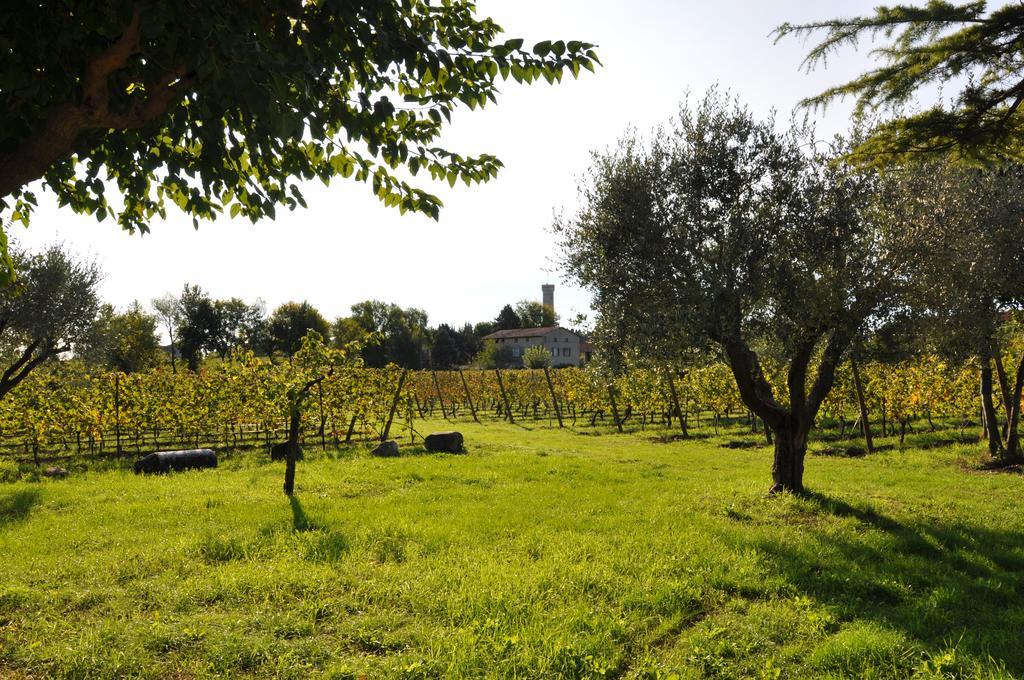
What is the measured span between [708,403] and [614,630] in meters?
23.5

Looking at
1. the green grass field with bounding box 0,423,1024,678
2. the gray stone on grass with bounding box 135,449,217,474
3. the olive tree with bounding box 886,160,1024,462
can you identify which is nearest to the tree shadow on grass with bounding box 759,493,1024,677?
the green grass field with bounding box 0,423,1024,678

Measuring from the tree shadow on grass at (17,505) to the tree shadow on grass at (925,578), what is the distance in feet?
38.5

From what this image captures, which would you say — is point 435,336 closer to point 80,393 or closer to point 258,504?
point 80,393

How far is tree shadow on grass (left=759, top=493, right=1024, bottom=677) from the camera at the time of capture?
522cm

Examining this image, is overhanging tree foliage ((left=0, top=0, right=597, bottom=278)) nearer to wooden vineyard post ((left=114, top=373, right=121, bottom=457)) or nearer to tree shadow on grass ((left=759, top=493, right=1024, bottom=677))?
tree shadow on grass ((left=759, top=493, right=1024, bottom=677))

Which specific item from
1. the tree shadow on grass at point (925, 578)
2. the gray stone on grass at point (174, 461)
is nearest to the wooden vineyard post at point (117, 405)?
the gray stone on grass at point (174, 461)

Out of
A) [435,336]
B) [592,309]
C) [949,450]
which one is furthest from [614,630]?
[435,336]

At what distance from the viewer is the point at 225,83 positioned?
355 centimetres

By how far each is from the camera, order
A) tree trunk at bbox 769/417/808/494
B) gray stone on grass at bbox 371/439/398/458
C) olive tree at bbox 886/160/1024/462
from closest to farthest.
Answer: olive tree at bbox 886/160/1024/462
tree trunk at bbox 769/417/808/494
gray stone on grass at bbox 371/439/398/458

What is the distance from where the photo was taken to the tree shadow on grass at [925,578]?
5219 millimetres

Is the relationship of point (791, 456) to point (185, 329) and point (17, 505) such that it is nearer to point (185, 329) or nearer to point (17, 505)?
point (17, 505)

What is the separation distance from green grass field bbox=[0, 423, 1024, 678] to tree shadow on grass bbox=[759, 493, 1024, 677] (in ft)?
0.10

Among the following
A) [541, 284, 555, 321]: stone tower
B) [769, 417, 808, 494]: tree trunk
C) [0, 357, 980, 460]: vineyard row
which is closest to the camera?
[769, 417, 808, 494]: tree trunk

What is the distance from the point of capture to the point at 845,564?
710cm
